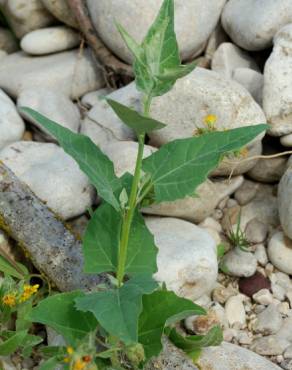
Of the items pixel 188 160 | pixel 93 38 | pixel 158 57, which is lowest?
pixel 93 38

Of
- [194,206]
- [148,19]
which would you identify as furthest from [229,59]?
[194,206]

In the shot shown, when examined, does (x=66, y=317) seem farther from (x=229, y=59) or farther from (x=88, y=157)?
(x=229, y=59)

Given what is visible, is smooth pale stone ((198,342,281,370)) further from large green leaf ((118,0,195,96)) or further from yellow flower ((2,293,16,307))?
large green leaf ((118,0,195,96))

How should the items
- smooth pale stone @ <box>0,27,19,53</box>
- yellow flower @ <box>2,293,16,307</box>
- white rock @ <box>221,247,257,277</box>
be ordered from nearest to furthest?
yellow flower @ <box>2,293,16,307</box>
white rock @ <box>221,247,257,277</box>
smooth pale stone @ <box>0,27,19,53</box>

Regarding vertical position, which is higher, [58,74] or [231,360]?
[58,74]

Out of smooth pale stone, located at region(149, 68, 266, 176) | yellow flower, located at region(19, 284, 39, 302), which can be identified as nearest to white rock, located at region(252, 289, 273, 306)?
smooth pale stone, located at region(149, 68, 266, 176)

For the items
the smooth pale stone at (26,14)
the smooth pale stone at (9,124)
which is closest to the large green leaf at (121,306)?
the smooth pale stone at (9,124)

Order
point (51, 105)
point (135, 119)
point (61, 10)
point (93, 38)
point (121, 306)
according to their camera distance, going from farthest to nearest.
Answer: point (61, 10) → point (93, 38) → point (51, 105) → point (121, 306) → point (135, 119)
